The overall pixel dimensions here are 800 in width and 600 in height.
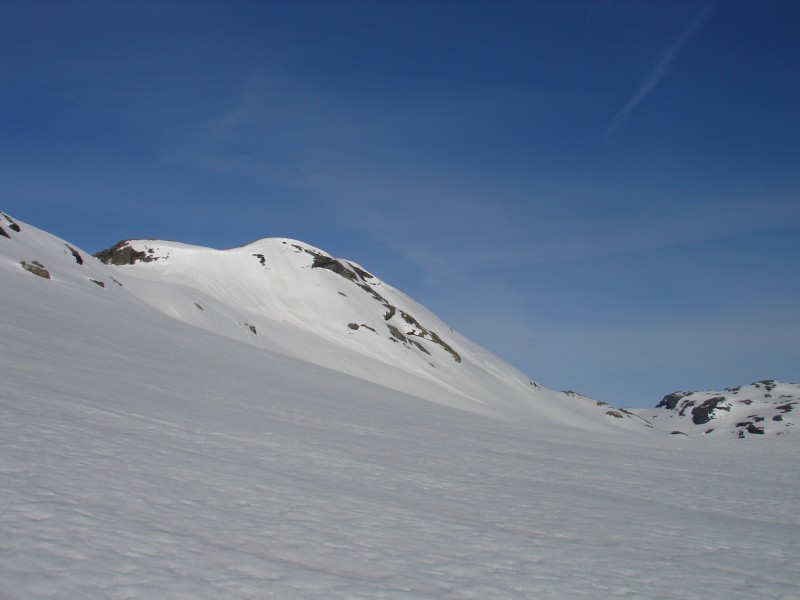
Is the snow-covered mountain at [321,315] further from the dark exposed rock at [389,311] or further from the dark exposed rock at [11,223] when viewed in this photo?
the dark exposed rock at [11,223]

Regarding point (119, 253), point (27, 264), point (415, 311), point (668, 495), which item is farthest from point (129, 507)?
point (415, 311)

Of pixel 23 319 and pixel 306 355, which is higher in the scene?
pixel 306 355

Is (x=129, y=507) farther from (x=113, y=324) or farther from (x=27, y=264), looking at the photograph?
(x=27, y=264)

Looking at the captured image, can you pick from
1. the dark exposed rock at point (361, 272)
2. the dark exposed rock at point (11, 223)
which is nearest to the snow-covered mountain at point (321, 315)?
the dark exposed rock at point (361, 272)

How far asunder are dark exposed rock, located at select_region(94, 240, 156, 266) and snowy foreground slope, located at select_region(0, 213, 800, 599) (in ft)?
192

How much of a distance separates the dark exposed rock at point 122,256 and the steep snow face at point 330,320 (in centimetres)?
15

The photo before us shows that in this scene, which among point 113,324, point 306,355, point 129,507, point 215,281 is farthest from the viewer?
point 215,281

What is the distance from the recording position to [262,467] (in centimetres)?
856

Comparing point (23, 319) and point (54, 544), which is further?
point (23, 319)

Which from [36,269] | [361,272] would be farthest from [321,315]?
[36,269]

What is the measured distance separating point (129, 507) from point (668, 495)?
346 inches

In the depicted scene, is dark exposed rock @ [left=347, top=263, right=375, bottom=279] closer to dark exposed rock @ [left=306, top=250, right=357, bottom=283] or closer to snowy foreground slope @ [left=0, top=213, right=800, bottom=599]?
dark exposed rock @ [left=306, top=250, right=357, bottom=283]

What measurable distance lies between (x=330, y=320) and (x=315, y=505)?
65435 mm

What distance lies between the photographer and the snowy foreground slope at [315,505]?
479 centimetres
